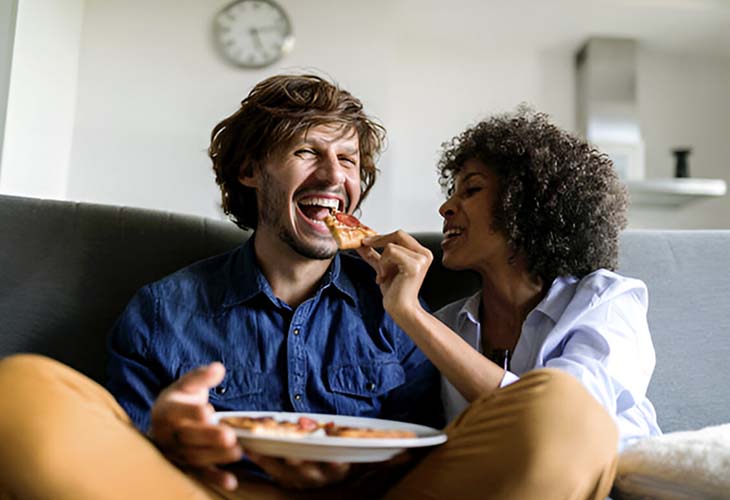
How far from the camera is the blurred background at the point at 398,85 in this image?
13.1ft

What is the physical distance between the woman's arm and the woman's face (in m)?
0.28

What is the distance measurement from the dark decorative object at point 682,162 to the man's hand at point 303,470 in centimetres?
396

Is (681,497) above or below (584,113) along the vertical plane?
below

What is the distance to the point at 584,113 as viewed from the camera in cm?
455

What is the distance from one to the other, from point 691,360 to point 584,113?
2.96 m

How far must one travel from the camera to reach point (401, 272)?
1.48 m

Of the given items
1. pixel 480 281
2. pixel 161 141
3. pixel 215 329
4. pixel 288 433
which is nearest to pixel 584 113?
pixel 161 141

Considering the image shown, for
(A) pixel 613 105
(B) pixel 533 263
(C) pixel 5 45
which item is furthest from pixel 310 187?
(A) pixel 613 105

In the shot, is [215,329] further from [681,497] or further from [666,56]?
[666,56]

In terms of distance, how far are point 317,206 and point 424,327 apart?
428mm

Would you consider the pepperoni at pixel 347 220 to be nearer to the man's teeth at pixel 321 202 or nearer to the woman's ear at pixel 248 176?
the man's teeth at pixel 321 202

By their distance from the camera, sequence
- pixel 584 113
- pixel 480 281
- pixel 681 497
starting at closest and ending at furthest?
pixel 681 497 < pixel 480 281 < pixel 584 113

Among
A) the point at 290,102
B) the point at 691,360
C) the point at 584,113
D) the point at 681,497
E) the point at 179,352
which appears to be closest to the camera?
the point at 681,497

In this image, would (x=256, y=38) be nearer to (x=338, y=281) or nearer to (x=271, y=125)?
(x=271, y=125)
